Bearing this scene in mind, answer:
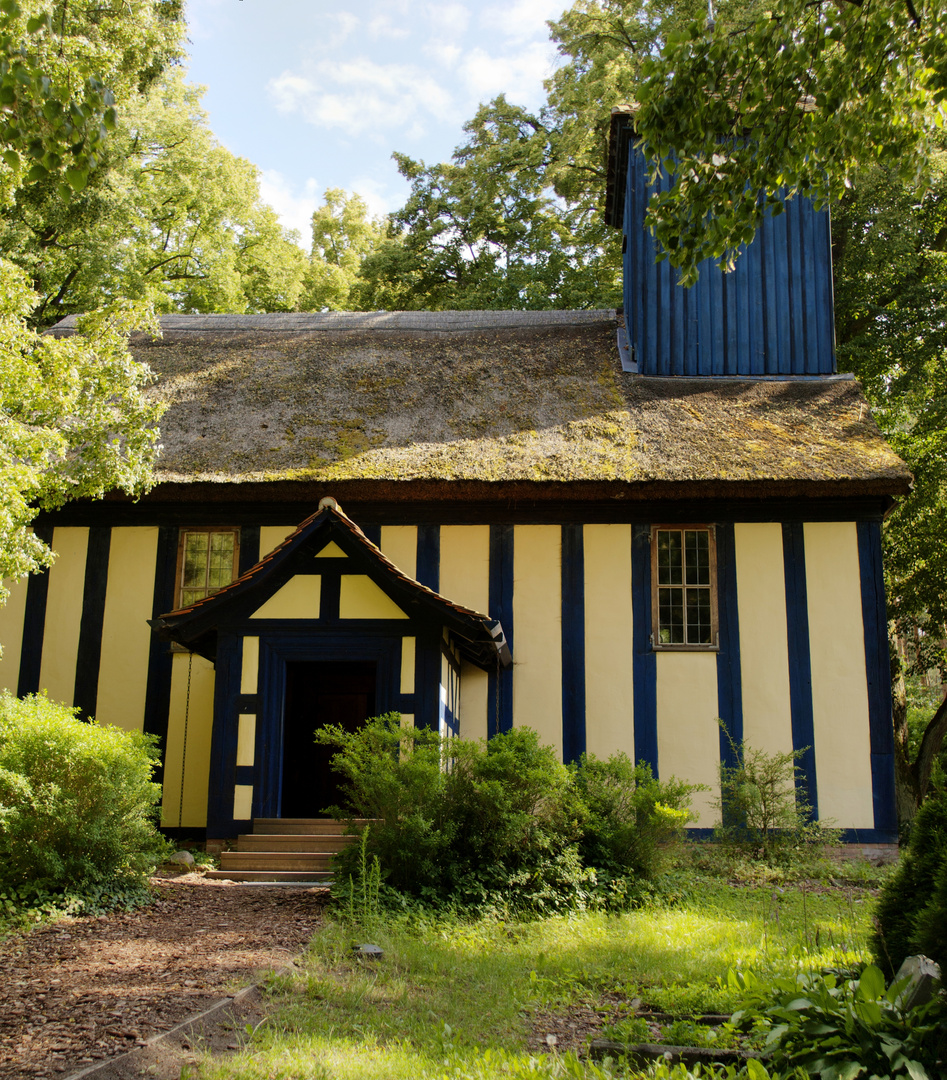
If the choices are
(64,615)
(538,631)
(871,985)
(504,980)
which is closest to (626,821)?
(538,631)

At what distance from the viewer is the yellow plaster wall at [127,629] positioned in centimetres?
1145

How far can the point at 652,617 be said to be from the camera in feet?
36.9

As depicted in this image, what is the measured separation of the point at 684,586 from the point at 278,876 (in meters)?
5.83

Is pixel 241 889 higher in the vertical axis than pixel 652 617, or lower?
lower

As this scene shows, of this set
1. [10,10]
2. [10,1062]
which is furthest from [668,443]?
[10,1062]

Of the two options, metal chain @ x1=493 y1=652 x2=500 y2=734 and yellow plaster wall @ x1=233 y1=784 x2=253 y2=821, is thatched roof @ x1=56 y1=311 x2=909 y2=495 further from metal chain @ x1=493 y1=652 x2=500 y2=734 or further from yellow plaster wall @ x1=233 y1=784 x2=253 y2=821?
yellow plaster wall @ x1=233 y1=784 x2=253 y2=821

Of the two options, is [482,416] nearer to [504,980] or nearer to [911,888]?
[504,980]

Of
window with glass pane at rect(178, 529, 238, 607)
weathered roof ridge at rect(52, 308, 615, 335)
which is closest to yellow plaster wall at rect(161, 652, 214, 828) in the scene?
window with glass pane at rect(178, 529, 238, 607)

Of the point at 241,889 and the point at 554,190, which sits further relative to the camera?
the point at 554,190

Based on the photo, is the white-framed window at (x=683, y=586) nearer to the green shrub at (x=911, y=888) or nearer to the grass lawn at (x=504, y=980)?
the grass lawn at (x=504, y=980)

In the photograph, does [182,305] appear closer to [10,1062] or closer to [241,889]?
[241,889]

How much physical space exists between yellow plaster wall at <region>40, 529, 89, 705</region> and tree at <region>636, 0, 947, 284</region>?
850 cm

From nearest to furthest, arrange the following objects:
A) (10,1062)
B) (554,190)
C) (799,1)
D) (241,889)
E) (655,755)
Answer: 1. (10,1062)
2. (799,1)
3. (241,889)
4. (655,755)
5. (554,190)

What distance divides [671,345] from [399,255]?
1232cm
